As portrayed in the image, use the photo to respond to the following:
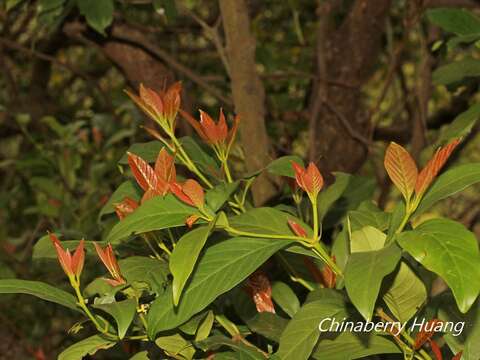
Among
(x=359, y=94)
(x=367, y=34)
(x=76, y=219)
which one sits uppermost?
(x=367, y=34)

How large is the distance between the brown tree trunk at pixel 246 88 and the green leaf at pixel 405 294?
0.57 meters

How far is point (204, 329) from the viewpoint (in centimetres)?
88

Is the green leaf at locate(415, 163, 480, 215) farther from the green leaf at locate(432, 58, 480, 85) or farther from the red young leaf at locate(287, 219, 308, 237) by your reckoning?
the green leaf at locate(432, 58, 480, 85)

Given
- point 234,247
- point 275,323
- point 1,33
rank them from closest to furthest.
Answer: point 234,247, point 275,323, point 1,33

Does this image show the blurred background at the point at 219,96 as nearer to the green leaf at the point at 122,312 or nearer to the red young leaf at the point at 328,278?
the red young leaf at the point at 328,278

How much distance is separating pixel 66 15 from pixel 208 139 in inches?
36.3

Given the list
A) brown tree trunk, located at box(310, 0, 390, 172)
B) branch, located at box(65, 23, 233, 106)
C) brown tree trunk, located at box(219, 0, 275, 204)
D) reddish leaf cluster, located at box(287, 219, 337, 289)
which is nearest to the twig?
brown tree trunk, located at box(310, 0, 390, 172)

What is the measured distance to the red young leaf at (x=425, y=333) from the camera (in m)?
0.81

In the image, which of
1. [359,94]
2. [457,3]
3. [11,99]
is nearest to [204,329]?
[359,94]

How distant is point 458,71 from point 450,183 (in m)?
0.51

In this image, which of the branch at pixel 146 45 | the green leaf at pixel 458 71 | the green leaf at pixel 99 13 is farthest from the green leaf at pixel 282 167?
the branch at pixel 146 45

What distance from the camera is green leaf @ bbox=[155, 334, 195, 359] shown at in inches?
34.4

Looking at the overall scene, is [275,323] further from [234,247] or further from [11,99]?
[11,99]

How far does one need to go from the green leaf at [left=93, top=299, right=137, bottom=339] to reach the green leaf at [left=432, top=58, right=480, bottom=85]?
24.7 inches
